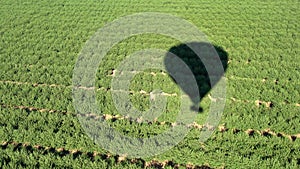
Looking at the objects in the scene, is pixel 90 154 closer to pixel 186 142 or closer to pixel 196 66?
pixel 186 142

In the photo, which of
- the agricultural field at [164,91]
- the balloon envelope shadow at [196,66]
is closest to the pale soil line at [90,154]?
the agricultural field at [164,91]

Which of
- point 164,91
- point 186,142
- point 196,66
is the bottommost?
point 186,142

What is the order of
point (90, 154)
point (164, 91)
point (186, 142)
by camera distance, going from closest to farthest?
point (90, 154) < point (186, 142) < point (164, 91)

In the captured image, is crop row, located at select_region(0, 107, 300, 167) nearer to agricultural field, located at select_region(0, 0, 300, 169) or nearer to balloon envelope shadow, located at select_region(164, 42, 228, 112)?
agricultural field, located at select_region(0, 0, 300, 169)

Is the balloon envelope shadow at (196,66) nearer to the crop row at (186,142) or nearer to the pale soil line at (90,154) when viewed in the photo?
the crop row at (186,142)

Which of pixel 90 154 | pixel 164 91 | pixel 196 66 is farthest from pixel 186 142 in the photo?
pixel 196 66

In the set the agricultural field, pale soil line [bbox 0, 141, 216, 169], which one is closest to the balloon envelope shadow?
the agricultural field

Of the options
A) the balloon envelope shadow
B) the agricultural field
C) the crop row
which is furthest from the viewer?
the balloon envelope shadow
